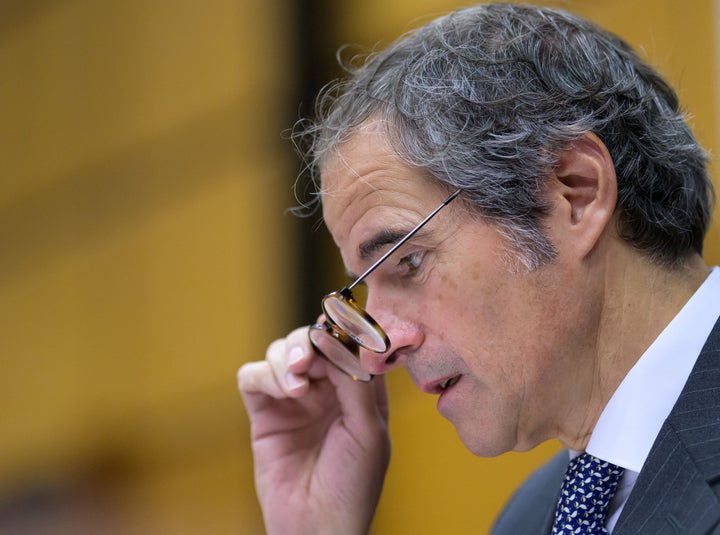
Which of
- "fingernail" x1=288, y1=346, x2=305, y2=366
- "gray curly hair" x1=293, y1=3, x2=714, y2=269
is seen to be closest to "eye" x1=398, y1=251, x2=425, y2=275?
"gray curly hair" x1=293, y1=3, x2=714, y2=269

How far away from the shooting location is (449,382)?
192 centimetres

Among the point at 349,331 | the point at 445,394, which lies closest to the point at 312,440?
the point at 349,331

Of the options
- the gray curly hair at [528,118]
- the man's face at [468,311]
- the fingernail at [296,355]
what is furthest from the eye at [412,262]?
the fingernail at [296,355]

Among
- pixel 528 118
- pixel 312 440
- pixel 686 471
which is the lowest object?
pixel 686 471

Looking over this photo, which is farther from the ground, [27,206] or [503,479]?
[27,206]

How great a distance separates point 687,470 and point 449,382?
1.61 feet

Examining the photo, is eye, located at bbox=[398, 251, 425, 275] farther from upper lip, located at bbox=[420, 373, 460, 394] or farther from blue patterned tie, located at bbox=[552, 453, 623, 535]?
blue patterned tie, located at bbox=[552, 453, 623, 535]

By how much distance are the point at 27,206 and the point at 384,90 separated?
4709mm

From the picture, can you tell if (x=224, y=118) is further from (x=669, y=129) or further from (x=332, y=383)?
(x=669, y=129)

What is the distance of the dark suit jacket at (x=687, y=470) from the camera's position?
5.04ft

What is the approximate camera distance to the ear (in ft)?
5.93

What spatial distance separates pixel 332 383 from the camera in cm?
245

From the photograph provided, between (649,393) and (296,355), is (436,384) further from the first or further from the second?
(296,355)

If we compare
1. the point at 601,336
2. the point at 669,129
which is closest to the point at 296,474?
the point at 601,336
